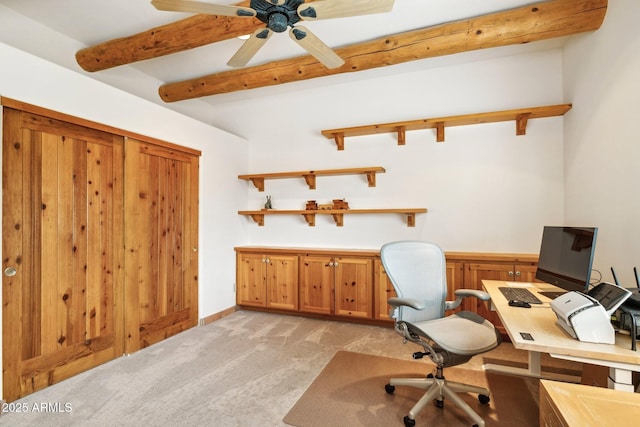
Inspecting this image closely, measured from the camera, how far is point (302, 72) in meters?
3.26

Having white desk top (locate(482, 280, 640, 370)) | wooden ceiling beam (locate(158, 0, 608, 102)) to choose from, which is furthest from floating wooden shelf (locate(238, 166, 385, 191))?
white desk top (locate(482, 280, 640, 370))

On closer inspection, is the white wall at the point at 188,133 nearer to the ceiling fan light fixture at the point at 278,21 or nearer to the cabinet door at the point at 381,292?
the ceiling fan light fixture at the point at 278,21

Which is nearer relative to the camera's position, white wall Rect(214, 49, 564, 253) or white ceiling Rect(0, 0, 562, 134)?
white ceiling Rect(0, 0, 562, 134)

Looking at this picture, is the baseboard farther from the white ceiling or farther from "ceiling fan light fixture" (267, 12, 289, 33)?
"ceiling fan light fixture" (267, 12, 289, 33)

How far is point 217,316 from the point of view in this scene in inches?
155

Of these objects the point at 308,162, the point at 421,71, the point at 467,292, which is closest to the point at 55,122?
the point at 308,162

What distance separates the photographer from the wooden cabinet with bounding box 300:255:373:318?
3.69 m

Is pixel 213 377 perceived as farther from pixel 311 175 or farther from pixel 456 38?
pixel 456 38

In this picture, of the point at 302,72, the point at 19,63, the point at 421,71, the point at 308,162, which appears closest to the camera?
the point at 19,63

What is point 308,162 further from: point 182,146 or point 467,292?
point 467,292

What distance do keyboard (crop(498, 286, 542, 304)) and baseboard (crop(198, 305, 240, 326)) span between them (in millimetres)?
3218

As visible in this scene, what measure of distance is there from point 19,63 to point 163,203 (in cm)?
154

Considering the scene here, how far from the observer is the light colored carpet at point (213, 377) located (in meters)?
2.01

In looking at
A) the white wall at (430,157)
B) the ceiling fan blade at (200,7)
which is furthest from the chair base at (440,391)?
the ceiling fan blade at (200,7)
